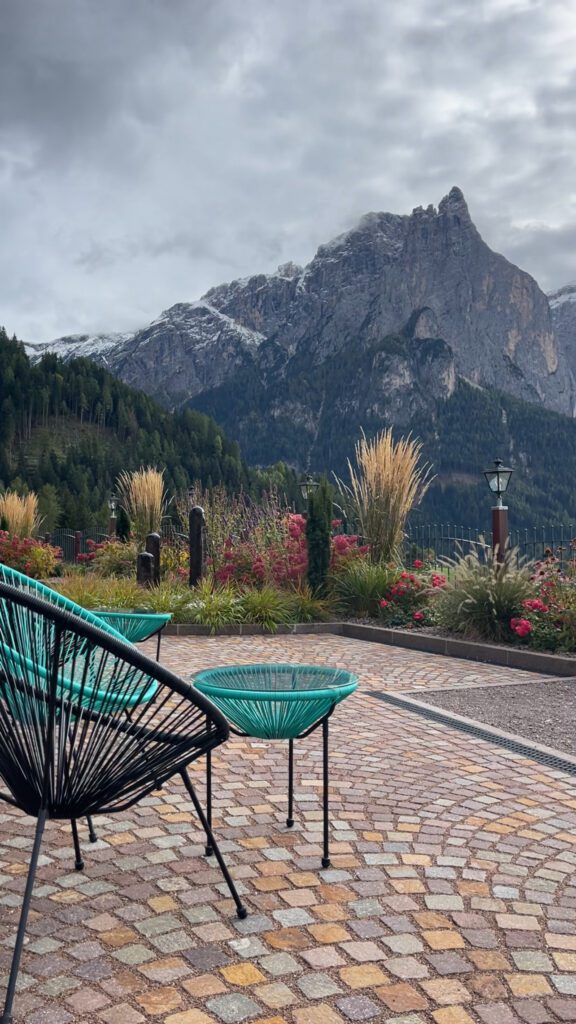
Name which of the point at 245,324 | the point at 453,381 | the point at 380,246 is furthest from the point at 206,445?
the point at 245,324

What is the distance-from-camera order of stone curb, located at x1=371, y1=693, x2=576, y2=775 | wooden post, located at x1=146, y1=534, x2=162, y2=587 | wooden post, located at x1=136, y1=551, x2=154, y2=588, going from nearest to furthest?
stone curb, located at x1=371, y1=693, x2=576, y2=775 < wooden post, located at x1=136, y1=551, x2=154, y2=588 < wooden post, located at x1=146, y1=534, x2=162, y2=587

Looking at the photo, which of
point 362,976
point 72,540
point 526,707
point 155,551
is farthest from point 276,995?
point 72,540

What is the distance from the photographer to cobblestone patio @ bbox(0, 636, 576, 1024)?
1.67 metres

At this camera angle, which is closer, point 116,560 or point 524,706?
point 524,706

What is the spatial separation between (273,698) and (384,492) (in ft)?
22.8

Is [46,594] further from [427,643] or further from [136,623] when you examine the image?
[427,643]

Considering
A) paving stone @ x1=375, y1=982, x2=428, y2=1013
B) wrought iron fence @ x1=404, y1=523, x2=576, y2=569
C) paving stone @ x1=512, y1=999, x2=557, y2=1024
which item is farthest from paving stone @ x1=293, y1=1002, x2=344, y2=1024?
wrought iron fence @ x1=404, y1=523, x2=576, y2=569

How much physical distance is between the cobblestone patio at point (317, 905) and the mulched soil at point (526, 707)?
2.26ft

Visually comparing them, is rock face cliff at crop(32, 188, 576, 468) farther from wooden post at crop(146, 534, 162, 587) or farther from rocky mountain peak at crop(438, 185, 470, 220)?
wooden post at crop(146, 534, 162, 587)

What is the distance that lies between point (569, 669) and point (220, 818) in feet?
13.2

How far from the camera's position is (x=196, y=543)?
32.2 feet

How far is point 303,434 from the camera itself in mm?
131250

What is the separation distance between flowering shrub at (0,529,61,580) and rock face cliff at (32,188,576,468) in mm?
105815

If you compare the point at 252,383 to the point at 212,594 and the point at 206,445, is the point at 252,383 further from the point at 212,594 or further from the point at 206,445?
the point at 212,594
